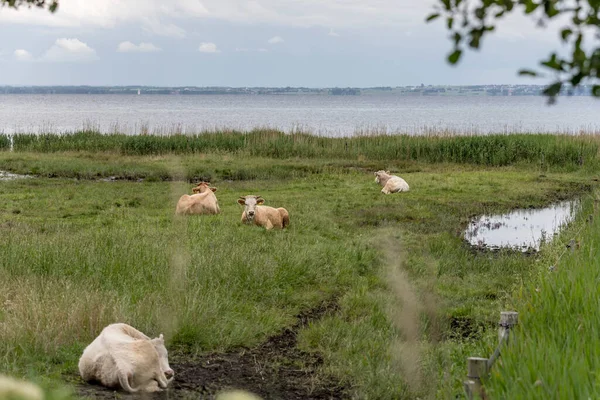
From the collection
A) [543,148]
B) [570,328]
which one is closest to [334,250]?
[570,328]

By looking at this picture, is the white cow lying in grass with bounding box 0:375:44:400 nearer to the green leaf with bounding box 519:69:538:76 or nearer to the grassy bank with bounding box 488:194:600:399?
the green leaf with bounding box 519:69:538:76

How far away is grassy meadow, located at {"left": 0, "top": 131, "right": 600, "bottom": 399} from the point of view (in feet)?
21.7

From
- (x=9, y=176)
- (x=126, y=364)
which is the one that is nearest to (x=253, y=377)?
(x=126, y=364)

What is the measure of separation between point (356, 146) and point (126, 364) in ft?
89.1

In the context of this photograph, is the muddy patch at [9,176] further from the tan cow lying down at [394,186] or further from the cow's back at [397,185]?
the cow's back at [397,185]

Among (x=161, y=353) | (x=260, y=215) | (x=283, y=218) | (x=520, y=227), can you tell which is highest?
(x=161, y=353)

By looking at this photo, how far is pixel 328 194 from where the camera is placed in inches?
815

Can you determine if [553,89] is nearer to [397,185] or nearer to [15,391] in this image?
[15,391]

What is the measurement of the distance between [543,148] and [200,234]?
20668 mm

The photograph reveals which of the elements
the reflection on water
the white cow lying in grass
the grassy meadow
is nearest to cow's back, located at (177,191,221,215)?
the grassy meadow

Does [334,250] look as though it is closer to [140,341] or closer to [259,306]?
[259,306]

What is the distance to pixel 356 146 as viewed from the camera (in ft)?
108

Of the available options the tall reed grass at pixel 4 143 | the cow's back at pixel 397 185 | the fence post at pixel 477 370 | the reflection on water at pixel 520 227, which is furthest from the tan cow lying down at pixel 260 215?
the tall reed grass at pixel 4 143

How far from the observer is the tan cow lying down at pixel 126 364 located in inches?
245
